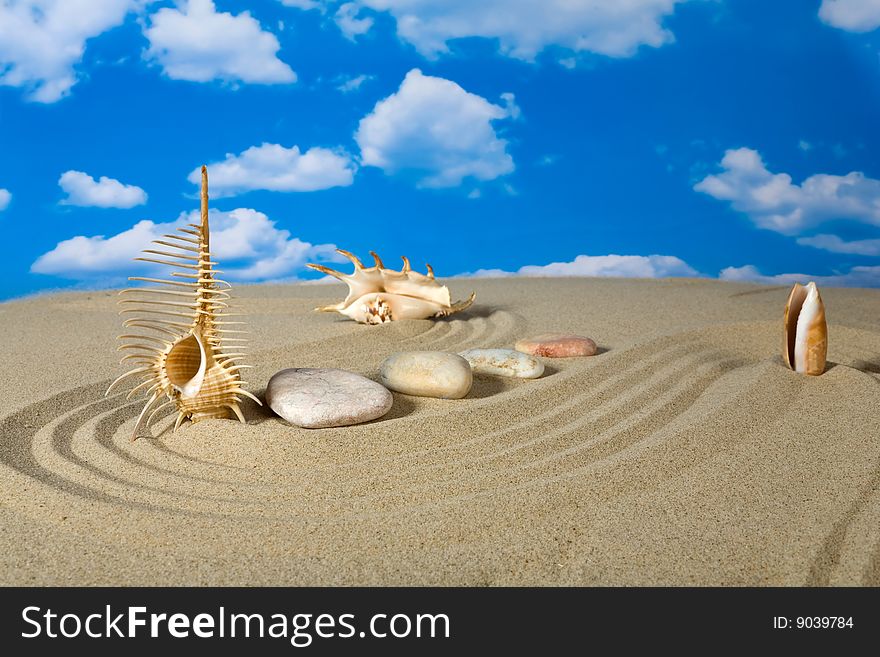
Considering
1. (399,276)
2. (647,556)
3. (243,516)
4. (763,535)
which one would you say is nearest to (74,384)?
(243,516)

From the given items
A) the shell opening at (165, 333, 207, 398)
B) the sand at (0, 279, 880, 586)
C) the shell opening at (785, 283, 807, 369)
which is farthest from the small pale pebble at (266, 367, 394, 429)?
the shell opening at (785, 283, 807, 369)

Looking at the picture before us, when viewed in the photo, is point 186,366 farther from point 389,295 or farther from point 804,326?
point 804,326

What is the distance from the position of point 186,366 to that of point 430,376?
0.97m

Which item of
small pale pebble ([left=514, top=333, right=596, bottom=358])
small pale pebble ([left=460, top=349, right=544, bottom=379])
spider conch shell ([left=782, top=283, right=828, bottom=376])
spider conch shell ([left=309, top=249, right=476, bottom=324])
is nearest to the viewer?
small pale pebble ([left=460, top=349, right=544, bottom=379])

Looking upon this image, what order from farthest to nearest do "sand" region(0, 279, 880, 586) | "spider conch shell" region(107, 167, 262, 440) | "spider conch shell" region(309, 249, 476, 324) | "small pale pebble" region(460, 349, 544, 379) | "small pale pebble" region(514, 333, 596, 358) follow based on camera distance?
1. "spider conch shell" region(309, 249, 476, 324)
2. "small pale pebble" region(514, 333, 596, 358)
3. "small pale pebble" region(460, 349, 544, 379)
4. "spider conch shell" region(107, 167, 262, 440)
5. "sand" region(0, 279, 880, 586)

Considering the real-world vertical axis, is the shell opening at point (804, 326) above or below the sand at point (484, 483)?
above

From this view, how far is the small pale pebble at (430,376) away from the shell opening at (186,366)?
2.56 feet

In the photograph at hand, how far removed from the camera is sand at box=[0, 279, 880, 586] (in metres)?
2.11

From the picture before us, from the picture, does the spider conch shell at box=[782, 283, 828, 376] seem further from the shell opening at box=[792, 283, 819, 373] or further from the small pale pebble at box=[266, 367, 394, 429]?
the small pale pebble at box=[266, 367, 394, 429]

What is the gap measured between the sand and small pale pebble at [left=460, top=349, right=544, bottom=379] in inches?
3.1

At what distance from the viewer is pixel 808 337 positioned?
3801mm

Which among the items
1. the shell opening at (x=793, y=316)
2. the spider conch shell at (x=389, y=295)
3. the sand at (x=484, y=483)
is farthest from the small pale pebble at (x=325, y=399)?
the spider conch shell at (x=389, y=295)

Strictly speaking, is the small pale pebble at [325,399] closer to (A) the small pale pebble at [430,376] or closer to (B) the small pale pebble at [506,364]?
(A) the small pale pebble at [430,376]

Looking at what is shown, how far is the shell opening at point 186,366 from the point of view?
2.97 meters
